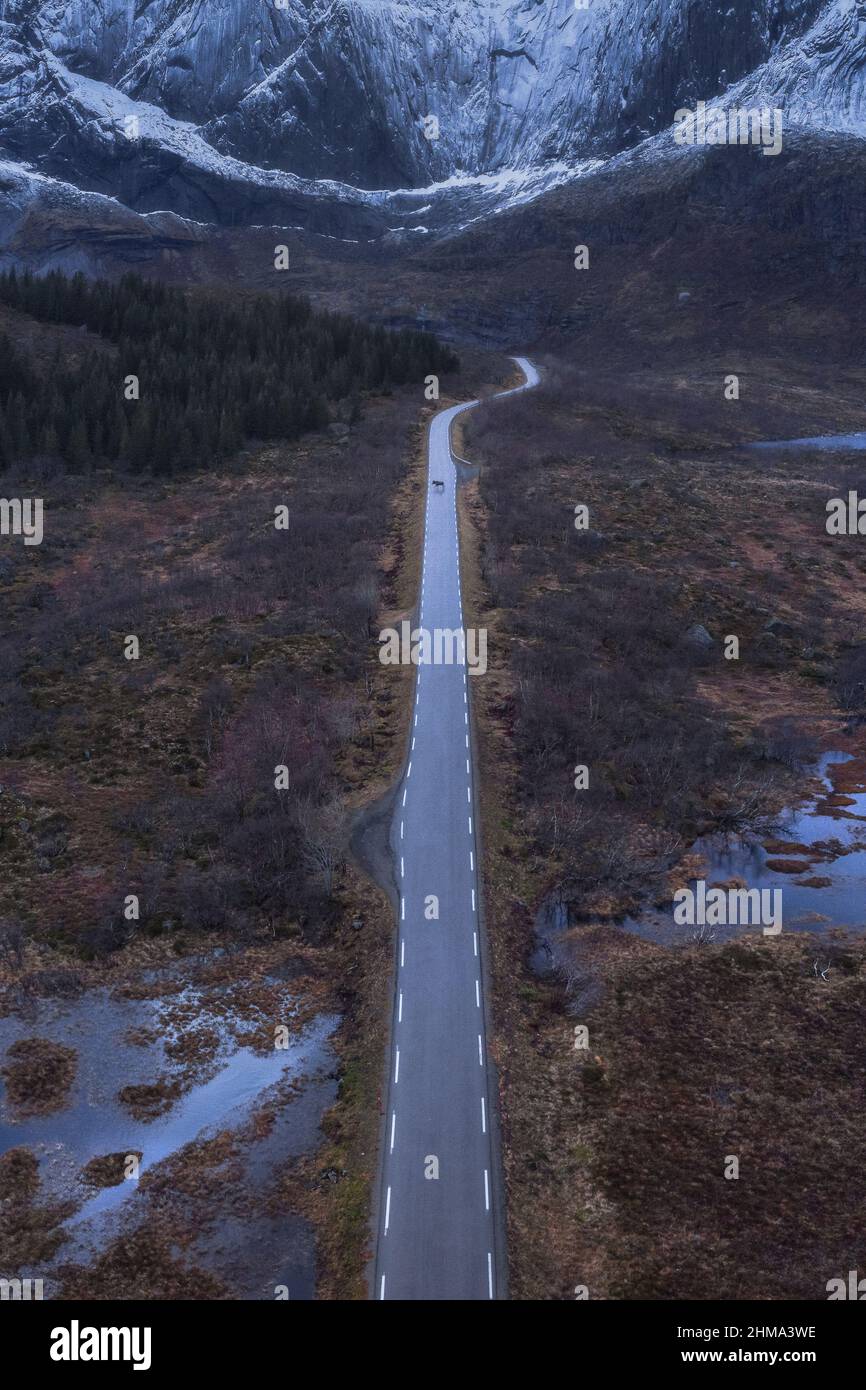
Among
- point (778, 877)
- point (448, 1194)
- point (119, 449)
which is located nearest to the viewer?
point (448, 1194)

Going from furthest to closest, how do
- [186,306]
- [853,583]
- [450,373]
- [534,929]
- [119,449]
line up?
1. [450,373]
2. [186,306]
3. [119,449]
4. [853,583]
5. [534,929]

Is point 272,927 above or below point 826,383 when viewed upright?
below

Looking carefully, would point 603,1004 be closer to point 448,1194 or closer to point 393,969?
point 393,969

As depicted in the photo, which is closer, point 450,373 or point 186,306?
point 186,306

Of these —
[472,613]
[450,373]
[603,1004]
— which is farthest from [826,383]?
[603,1004]

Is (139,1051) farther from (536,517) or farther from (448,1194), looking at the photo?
(536,517)

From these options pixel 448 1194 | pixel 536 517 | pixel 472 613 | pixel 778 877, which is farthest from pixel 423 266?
pixel 448 1194

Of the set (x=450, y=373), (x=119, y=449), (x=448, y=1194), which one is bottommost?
(x=448, y=1194)
